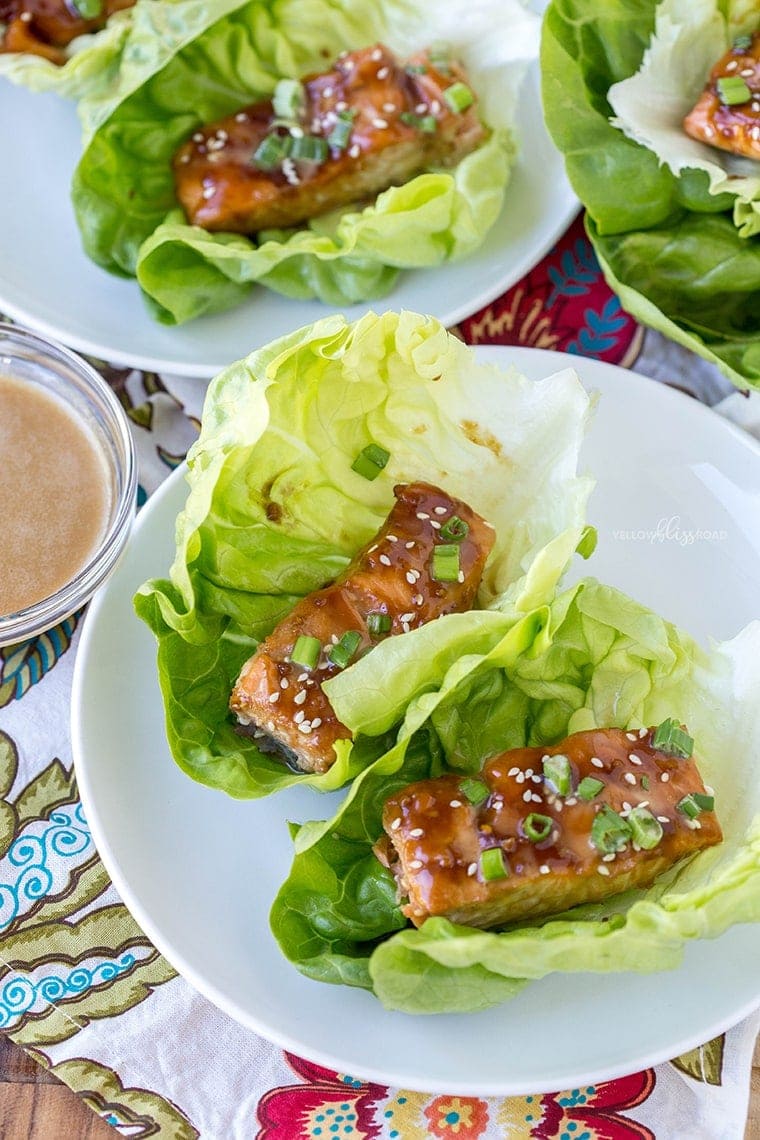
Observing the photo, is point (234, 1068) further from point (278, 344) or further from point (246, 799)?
point (278, 344)

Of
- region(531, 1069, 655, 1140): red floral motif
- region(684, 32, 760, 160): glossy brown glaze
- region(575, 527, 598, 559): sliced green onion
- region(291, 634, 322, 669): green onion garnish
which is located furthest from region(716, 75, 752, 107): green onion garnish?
region(531, 1069, 655, 1140): red floral motif

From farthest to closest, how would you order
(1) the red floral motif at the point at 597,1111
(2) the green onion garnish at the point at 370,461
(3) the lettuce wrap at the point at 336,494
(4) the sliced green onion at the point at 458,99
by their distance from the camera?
1. (4) the sliced green onion at the point at 458,99
2. (2) the green onion garnish at the point at 370,461
3. (1) the red floral motif at the point at 597,1111
4. (3) the lettuce wrap at the point at 336,494

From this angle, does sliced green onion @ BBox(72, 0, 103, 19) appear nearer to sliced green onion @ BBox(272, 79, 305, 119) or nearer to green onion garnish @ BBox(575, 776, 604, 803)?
sliced green onion @ BBox(272, 79, 305, 119)

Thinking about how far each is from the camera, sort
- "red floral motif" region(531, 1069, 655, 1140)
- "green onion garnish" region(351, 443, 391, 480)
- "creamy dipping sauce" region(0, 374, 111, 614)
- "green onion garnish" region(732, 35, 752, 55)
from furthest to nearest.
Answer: "green onion garnish" region(732, 35, 752, 55) → "creamy dipping sauce" region(0, 374, 111, 614) → "green onion garnish" region(351, 443, 391, 480) → "red floral motif" region(531, 1069, 655, 1140)

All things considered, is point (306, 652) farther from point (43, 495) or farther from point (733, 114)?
point (733, 114)

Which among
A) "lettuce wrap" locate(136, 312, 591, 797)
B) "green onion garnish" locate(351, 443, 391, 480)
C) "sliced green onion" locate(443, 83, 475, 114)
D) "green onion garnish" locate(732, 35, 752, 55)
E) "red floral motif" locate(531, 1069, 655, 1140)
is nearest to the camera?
"lettuce wrap" locate(136, 312, 591, 797)

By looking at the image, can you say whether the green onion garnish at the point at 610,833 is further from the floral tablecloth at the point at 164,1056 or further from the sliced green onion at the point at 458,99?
the sliced green onion at the point at 458,99

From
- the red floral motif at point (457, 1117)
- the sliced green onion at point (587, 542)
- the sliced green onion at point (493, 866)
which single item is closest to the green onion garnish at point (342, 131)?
the sliced green onion at point (587, 542)
